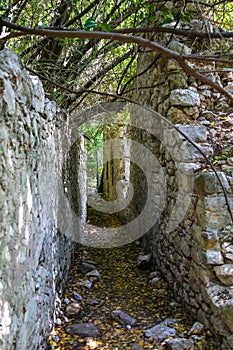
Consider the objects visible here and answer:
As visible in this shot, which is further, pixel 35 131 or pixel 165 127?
pixel 165 127

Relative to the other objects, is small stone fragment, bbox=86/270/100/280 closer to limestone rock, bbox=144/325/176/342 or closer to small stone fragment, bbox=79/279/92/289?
small stone fragment, bbox=79/279/92/289

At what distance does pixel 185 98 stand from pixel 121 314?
90.0 inches

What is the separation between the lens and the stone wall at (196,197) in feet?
8.64

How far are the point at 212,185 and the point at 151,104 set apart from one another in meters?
1.86

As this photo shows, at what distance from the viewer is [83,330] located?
2.76 m

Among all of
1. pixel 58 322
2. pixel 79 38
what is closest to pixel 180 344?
pixel 58 322

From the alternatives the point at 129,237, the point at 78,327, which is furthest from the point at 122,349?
the point at 129,237

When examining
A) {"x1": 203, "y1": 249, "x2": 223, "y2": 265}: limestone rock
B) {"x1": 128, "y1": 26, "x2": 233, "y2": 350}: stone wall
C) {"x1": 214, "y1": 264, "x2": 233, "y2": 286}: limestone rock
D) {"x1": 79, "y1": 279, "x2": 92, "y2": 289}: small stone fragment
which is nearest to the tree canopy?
{"x1": 128, "y1": 26, "x2": 233, "y2": 350}: stone wall

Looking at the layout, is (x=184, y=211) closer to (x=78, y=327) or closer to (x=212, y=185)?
(x=212, y=185)

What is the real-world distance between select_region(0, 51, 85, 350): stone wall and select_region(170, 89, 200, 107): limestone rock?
53.3 inches

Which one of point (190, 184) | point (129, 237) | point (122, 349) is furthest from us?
point (129, 237)

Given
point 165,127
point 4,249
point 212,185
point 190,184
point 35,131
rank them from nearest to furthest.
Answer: point 4,249, point 35,131, point 212,185, point 190,184, point 165,127

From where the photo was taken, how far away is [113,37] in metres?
1.30

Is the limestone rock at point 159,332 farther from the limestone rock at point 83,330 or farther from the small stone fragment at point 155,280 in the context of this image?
the small stone fragment at point 155,280
